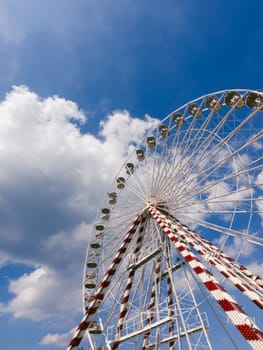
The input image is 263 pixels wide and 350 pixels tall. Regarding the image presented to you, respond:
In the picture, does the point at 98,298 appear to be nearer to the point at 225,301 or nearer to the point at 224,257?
the point at 224,257

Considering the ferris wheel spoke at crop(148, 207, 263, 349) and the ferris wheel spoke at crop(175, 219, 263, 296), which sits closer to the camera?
the ferris wheel spoke at crop(148, 207, 263, 349)

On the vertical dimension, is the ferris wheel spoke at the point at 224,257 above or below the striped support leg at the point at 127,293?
below

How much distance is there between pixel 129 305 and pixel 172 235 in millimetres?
4658

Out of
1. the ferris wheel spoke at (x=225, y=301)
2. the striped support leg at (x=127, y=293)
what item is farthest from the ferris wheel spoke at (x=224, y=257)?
the striped support leg at (x=127, y=293)

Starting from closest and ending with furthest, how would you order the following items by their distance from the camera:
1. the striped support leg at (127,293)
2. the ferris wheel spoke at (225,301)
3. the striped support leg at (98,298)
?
the ferris wheel spoke at (225,301) → the striped support leg at (98,298) → the striped support leg at (127,293)

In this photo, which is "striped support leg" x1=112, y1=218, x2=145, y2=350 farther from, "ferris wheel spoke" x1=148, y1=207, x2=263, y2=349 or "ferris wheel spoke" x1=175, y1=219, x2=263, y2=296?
"ferris wheel spoke" x1=148, y1=207, x2=263, y2=349

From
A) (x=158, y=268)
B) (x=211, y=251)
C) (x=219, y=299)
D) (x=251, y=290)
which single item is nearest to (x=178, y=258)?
(x=158, y=268)

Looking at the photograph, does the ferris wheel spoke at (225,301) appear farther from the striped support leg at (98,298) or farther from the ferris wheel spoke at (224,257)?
the striped support leg at (98,298)

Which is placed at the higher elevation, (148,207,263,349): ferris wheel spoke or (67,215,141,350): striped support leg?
(67,215,141,350): striped support leg

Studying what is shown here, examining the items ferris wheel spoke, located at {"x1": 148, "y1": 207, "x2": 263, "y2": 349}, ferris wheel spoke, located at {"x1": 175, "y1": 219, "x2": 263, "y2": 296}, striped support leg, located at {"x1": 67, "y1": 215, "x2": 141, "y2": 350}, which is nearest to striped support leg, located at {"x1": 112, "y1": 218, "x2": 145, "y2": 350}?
striped support leg, located at {"x1": 67, "y1": 215, "x2": 141, "y2": 350}

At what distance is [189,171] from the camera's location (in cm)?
1563

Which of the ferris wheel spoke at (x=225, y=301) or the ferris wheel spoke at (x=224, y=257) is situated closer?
the ferris wheel spoke at (x=225, y=301)

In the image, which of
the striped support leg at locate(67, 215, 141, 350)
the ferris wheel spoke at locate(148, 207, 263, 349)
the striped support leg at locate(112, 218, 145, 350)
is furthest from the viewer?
the striped support leg at locate(112, 218, 145, 350)

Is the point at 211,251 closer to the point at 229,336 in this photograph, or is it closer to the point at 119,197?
the point at 229,336
